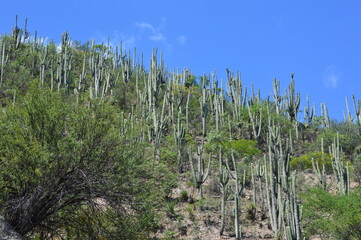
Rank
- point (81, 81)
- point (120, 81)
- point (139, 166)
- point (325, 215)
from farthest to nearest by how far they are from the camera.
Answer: point (120, 81) < point (81, 81) < point (325, 215) < point (139, 166)

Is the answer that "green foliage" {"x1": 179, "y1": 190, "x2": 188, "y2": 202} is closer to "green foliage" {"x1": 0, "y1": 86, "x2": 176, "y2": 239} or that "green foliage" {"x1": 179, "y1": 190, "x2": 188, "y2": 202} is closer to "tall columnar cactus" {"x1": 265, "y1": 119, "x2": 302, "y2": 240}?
"tall columnar cactus" {"x1": 265, "y1": 119, "x2": 302, "y2": 240}

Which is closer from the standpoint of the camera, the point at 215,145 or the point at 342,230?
the point at 342,230

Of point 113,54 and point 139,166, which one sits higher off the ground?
point 113,54

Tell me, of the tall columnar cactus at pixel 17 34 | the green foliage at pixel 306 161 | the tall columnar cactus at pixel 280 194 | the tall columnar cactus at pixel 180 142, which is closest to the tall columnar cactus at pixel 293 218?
the tall columnar cactus at pixel 280 194

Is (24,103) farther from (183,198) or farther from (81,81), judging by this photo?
(81,81)

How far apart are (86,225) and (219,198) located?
8.69 meters

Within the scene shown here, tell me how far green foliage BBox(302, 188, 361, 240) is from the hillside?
4 centimetres

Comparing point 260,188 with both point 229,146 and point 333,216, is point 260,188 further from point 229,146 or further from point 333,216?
point 229,146

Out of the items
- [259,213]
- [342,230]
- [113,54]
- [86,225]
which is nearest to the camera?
[86,225]

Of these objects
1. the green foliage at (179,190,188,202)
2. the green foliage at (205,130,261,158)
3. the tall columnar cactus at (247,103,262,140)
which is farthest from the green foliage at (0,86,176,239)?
the tall columnar cactus at (247,103,262,140)

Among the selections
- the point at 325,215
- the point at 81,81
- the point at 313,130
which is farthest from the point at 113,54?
the point at 325,215

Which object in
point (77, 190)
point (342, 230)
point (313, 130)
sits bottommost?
point (342, 230)

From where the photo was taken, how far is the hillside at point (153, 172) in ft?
31.9

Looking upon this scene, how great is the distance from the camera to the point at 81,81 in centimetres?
2805
